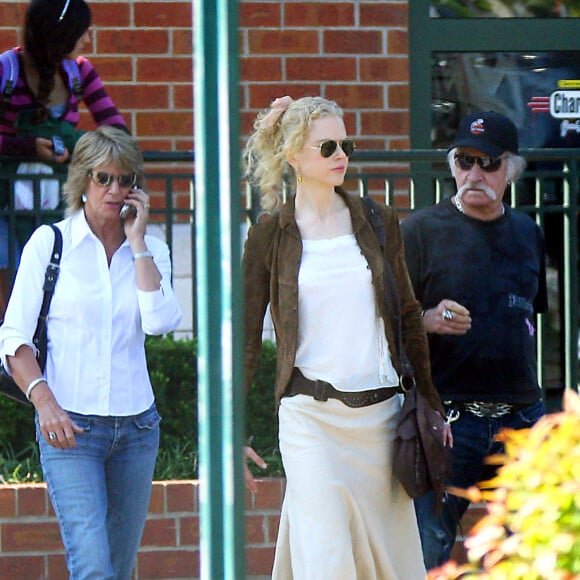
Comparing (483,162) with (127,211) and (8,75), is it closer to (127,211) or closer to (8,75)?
(127,211)

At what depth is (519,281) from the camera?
4.80 m

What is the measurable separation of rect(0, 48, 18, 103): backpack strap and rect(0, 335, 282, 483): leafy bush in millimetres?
1209

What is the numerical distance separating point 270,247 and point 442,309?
0.64 m

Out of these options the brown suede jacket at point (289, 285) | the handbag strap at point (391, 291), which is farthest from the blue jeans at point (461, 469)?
the handbag strap at point (391, 291)

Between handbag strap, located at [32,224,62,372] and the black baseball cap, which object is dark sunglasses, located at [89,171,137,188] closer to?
handbag strap, located at [32,224,62,372]

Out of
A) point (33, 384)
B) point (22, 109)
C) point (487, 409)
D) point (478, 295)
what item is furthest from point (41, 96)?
point (487, 409)

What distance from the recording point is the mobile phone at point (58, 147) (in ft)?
17.7

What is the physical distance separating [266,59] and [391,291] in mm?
2887

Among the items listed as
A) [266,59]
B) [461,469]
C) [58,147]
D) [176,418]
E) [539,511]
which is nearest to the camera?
[539,511]

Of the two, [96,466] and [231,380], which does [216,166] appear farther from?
[96,466]

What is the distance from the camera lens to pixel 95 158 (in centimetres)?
453

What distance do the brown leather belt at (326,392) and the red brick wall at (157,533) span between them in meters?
1.23

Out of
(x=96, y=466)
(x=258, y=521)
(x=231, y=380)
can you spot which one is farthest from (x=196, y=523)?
(x=231, y=380)

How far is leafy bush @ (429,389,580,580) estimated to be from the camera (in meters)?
2.38
